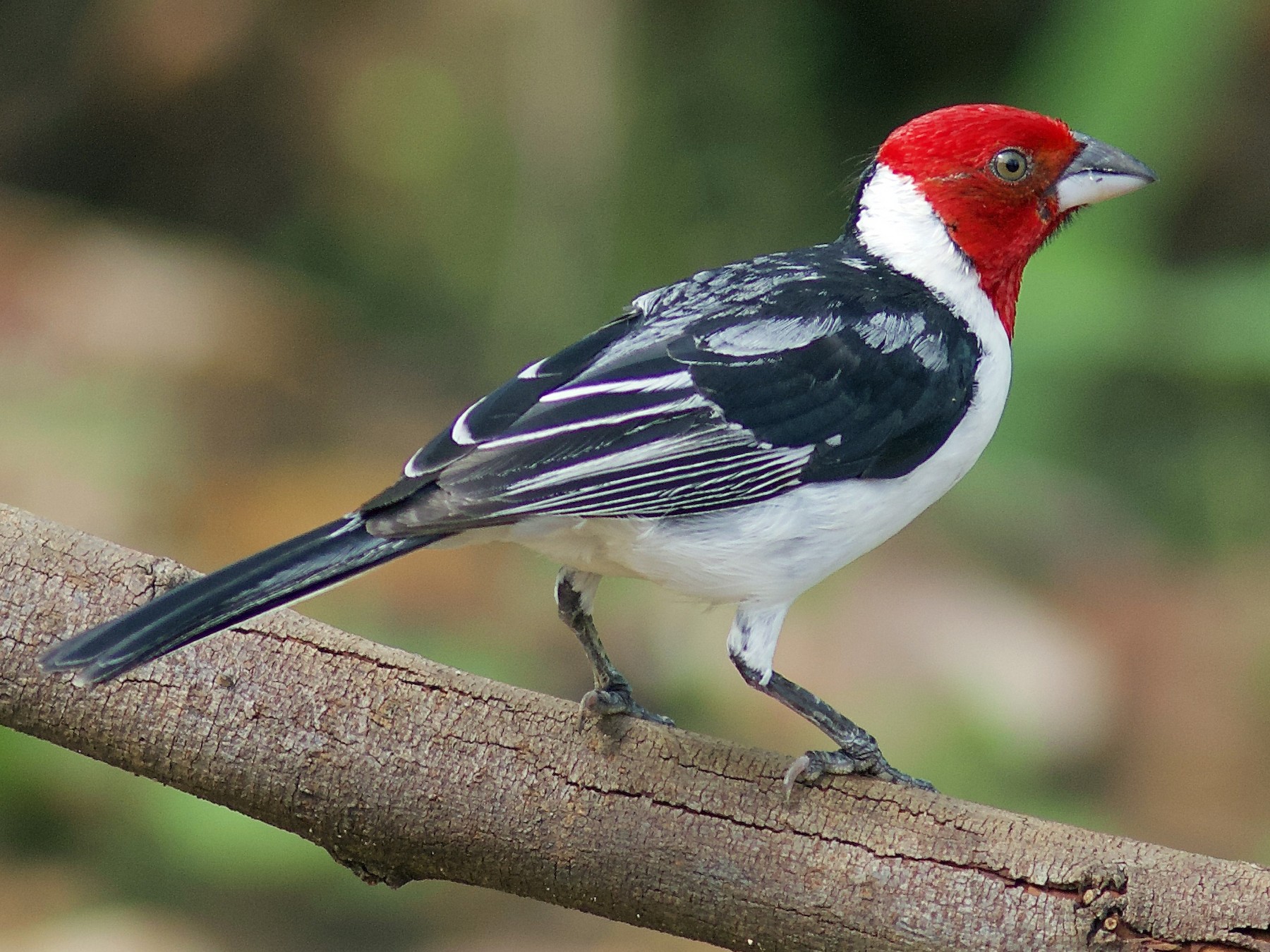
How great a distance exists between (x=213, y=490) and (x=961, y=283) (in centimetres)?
381

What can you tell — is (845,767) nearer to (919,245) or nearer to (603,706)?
(603,706)

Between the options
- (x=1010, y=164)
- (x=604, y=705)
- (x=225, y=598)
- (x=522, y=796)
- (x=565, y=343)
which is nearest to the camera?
(x=225, y=598)

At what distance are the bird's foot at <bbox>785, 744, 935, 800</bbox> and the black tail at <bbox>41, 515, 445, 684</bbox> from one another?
2.41 feet

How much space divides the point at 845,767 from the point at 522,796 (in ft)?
1.79

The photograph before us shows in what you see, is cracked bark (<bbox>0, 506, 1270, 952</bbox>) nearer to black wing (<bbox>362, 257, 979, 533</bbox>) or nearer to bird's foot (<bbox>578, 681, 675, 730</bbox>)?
bird's foot (<bbox>578, 681, 675, 730</bbox>)

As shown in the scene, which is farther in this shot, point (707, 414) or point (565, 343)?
point (565, 343)

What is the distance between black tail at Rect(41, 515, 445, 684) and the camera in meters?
2.15

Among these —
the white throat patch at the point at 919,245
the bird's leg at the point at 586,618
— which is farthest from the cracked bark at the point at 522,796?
the white throat patch at the point at 919,245

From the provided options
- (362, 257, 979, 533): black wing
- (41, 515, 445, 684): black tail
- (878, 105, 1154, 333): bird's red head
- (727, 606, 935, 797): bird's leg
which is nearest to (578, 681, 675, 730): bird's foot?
(727, 606, 935, 797): bird's leg

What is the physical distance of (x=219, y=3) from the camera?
733cm

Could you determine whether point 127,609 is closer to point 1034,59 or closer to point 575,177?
point 575,177

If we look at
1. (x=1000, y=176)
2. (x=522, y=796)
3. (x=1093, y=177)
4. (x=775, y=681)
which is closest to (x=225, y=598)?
(x=522, y=796)

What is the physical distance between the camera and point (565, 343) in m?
6.48

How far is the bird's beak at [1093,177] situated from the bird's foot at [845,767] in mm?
1262
